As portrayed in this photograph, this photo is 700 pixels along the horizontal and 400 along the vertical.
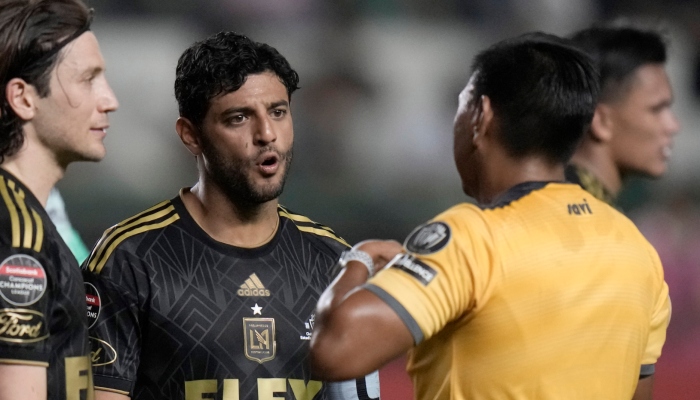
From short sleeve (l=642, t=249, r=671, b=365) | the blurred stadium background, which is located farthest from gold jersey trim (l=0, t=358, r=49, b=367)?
the blurred stadium background

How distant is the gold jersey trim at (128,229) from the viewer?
2826 mm

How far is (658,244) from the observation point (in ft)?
28.4

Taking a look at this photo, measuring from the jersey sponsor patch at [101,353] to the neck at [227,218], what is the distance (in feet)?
1.53

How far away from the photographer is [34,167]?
7.68 ft

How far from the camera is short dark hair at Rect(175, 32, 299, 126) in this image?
3.00 meters

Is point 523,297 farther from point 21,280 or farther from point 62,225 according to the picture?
point 62,225

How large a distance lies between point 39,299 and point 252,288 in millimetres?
871

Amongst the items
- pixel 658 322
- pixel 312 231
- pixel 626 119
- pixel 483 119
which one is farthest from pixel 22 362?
pixel 626 119

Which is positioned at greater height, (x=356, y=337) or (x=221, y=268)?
(x=221, y=268)

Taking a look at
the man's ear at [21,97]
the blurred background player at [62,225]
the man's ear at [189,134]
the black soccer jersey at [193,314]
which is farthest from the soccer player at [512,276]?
the blurred background player at [62,225]

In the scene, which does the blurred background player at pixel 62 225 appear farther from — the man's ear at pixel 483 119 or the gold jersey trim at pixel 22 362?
the man's ear at pixel 483 119

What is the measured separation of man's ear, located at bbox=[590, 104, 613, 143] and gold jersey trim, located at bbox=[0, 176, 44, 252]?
1681mm

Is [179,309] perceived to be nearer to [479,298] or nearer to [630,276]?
[479,298]

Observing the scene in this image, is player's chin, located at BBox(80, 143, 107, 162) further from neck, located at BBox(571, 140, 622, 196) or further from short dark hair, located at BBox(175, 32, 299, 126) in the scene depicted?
neck, located at BBox(571, 140, 622, 196)
